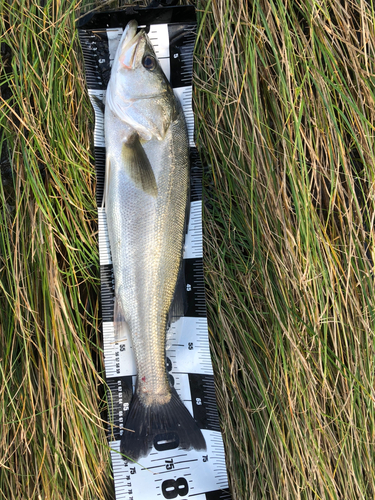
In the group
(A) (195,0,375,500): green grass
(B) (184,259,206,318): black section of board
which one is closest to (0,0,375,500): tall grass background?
(A) (195,0,375,500): green grass

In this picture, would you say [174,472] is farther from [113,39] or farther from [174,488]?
[113,39]

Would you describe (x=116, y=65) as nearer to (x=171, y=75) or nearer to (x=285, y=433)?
(x=171, y=75)

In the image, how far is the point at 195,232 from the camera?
1979 mm

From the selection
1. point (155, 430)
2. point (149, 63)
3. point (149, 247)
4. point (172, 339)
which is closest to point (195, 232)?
point (149, 247)

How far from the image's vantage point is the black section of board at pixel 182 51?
6.36ft

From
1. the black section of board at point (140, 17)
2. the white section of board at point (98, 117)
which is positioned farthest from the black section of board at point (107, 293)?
the black section of board at point (140, 17)

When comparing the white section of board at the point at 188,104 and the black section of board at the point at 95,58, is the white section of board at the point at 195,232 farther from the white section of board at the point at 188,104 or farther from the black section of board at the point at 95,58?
the black section of board at the point at 95,58

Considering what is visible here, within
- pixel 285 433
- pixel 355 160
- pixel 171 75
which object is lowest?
pixel 285 433

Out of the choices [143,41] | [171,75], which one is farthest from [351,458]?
[143,41]

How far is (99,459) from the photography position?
1829mm

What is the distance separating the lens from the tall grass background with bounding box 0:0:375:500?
179cm

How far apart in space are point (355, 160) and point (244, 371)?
1.29 metres

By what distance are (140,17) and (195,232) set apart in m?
1.16

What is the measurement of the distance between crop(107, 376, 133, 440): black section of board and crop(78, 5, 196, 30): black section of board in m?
1.83
